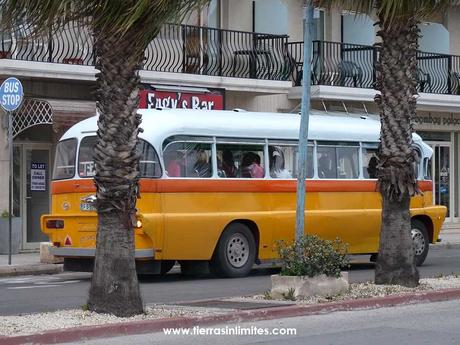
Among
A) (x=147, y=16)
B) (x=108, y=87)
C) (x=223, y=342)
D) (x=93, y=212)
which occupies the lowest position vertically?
(x=223, y=342)

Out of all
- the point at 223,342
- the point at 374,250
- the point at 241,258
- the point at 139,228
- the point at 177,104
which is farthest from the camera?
the point at 177,104

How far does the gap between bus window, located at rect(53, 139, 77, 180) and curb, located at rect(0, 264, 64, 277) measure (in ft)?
7.49

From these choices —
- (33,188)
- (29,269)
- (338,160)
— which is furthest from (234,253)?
(33,188)

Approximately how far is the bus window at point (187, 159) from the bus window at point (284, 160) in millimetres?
1407

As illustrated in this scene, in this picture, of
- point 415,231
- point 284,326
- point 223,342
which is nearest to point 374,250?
point 415,231

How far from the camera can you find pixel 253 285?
53.9 ft

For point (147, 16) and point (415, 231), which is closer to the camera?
point (147, 16)

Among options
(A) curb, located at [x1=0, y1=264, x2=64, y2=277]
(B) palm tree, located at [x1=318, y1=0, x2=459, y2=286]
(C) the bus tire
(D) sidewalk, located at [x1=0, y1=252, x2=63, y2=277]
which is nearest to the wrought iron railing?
(D) sidewalk, located at [x1=0, y1=252, x2=63, y2=277]

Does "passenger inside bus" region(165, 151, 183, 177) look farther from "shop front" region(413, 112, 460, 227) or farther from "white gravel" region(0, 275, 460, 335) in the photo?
"shop front" region(413, 112, 460, 227)

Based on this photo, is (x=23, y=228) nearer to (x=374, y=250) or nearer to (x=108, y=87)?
(x=374, y=250)

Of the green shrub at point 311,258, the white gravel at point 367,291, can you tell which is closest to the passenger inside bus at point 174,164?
the white gravel at point 367,291

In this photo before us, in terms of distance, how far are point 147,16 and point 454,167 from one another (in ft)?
77.6

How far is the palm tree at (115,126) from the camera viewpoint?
10805 mm

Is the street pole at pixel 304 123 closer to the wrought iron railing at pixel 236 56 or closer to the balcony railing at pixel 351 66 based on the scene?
the wrought iron railing at pixel 236 56
